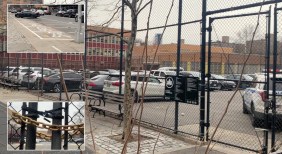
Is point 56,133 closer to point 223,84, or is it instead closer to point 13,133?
point 13,133

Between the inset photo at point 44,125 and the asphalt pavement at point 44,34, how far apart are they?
635 mm

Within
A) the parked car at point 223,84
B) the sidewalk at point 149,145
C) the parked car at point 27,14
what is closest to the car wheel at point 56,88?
the parked car at point 223,84

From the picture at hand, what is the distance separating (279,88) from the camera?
27.7 ft

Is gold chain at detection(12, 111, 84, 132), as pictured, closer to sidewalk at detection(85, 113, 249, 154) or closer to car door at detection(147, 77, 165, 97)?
sidewalk at detection(85, 113, 249, 154)

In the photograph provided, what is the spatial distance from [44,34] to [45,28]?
0.05 meters

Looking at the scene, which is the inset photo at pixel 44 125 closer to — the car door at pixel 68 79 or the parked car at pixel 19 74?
the car door at pixel 68 79

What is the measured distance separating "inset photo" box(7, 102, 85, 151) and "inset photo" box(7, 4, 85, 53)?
0.63 metres

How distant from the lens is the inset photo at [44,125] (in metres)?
1.85

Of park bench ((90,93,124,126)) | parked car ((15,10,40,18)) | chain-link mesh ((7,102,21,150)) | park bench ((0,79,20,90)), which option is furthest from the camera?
park bench ((0,79,20,90))

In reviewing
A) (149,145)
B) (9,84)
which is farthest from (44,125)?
(9,84)

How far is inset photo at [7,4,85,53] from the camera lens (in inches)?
103

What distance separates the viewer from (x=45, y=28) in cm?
287

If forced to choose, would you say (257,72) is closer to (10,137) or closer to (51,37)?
(51,37)

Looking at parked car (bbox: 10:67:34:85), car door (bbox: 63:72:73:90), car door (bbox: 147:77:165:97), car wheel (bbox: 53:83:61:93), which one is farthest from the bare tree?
parked car (bbox: 10:67:34:85)
